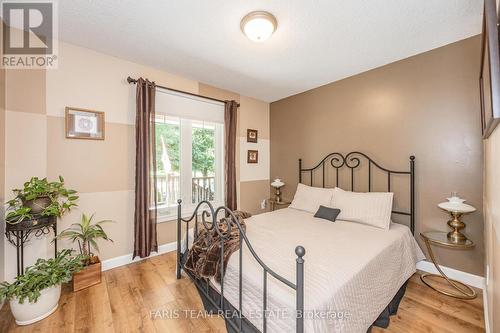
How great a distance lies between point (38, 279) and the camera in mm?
1652

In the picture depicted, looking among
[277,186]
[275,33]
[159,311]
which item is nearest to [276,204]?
[277,186]

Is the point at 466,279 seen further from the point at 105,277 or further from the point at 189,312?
the point at 105,277

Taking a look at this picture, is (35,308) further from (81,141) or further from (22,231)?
(81,141)

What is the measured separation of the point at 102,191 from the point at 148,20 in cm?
187

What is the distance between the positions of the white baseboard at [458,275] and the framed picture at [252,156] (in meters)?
2.73

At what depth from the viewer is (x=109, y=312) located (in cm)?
176

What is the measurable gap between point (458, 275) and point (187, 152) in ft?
11.5

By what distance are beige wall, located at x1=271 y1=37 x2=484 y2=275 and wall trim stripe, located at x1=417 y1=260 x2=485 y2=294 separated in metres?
0.05

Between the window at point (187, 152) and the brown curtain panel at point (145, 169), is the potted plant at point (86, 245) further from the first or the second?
the window at point (187, 152)

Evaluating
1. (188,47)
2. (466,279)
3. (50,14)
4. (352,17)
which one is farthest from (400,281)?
(50,14)

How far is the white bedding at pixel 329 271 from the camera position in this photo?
113cm

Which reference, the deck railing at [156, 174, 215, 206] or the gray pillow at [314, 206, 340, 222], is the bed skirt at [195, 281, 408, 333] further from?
the deck railing at [156, 174, 215, 206]

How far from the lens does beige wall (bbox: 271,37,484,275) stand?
2086 millimetres

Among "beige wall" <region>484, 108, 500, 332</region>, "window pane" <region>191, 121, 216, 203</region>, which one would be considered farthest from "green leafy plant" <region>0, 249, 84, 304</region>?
"beige wall" <region>484, 108, 500, 332</region>
